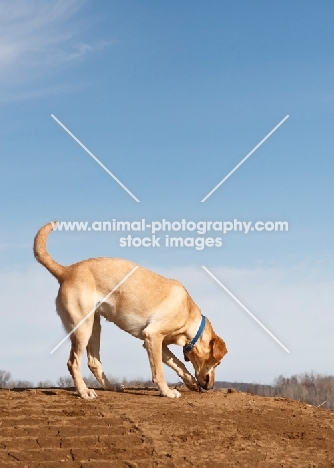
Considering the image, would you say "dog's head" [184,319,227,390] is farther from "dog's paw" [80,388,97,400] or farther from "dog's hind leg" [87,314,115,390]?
"dog's paw" [80,388,97,400]

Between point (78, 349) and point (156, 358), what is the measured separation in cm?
130

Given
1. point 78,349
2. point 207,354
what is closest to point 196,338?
point 207,354

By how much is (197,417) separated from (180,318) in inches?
89.6

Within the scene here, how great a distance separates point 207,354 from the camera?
12.0 m

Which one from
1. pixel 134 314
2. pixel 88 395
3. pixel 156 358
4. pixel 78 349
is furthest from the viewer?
pixel 134 314

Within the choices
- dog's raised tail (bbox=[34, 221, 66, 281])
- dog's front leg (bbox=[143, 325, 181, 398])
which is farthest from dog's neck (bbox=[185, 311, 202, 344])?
dog's raised tail (bbox=[34, 221, 66, 281])

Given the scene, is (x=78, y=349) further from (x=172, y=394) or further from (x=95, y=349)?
(x=172, y=394)

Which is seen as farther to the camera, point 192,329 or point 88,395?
point 192,329

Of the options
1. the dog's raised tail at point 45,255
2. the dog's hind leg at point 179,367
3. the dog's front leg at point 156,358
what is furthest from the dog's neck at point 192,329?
the dog's raised tail at point 45,255

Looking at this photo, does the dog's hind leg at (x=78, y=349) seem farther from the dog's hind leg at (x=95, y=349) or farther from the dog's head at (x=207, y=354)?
the dog's head at (x=207, y=354)

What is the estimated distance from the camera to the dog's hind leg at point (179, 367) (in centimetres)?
1224

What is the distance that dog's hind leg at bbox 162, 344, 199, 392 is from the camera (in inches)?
482

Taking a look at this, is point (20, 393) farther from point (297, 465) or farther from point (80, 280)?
point (297, 465)

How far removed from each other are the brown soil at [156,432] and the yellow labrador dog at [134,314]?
30.0 inches
